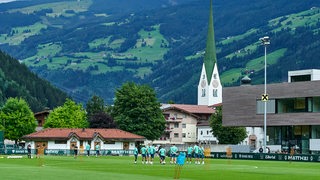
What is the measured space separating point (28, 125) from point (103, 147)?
101 ft

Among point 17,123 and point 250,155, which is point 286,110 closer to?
point 250,155

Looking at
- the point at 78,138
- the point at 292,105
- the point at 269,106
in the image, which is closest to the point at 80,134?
the point at 78,138

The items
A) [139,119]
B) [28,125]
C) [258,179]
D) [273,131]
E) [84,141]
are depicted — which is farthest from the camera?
[28,125]

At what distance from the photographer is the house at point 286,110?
365ft

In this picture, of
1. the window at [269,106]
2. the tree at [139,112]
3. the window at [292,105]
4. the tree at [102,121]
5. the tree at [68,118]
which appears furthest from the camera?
the tree at [68,118]

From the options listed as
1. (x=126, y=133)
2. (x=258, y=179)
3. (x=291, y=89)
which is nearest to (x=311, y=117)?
(x=291, y=89)

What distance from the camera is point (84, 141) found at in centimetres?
14250

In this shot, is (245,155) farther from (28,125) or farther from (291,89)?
(28,125)

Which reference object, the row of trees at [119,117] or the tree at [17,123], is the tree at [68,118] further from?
the tree at [17,123]

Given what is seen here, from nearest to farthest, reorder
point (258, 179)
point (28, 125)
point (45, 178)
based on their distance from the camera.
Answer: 1. point (45, 178)
2. point (258, 179)
3. point (28, 125)

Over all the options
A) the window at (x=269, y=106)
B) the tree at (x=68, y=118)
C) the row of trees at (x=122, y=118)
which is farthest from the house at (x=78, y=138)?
the window at (x=269, y=106)

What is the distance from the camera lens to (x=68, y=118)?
579ft

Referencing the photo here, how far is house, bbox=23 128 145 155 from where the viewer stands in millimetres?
141375

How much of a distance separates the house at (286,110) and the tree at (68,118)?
5817 centimetres
